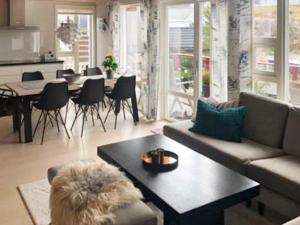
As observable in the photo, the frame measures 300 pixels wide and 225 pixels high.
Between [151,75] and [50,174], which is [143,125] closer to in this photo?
[151,75]

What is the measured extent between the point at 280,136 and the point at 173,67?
2.83 m

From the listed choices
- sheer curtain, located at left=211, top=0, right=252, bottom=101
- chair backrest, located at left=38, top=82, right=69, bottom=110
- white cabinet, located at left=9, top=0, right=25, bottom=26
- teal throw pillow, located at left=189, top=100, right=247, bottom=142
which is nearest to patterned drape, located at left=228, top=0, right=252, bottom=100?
sheer curtain, located at left=211, top=0, right=252, bottom=101

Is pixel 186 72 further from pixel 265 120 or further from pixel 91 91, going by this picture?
pixel 265 120

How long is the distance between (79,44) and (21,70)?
156 centimetres

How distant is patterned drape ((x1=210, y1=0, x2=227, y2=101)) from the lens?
4.42 meters

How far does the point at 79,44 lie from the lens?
7938mm

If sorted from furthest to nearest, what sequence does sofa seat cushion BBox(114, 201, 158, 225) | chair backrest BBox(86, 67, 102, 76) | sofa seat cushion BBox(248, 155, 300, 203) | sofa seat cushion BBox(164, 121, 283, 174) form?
chair backrest BBox(86, 67, 102, 76), sofa seat cushion BBox(164, 121, 283, 174), sofa seat cushion BBox(248, 155, 300, 203), sofa seat cushion BBox(114, 201, 158, 225)

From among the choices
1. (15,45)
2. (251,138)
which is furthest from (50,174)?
(15,45)

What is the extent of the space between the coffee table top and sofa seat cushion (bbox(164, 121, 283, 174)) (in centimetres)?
34

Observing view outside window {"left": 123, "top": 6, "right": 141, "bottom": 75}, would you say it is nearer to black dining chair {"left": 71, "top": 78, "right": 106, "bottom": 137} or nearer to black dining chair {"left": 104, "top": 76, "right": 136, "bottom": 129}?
black dining chair {"left": 104, "top": 76, "right": 136, "bottom": 129}

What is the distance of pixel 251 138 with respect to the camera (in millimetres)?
3611

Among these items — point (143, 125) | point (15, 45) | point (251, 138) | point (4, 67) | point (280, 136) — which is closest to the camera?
point (280, 136)

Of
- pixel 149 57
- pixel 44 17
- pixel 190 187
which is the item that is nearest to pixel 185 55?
pixel 149 57

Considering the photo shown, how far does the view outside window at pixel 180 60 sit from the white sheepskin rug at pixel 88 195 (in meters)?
3.28
